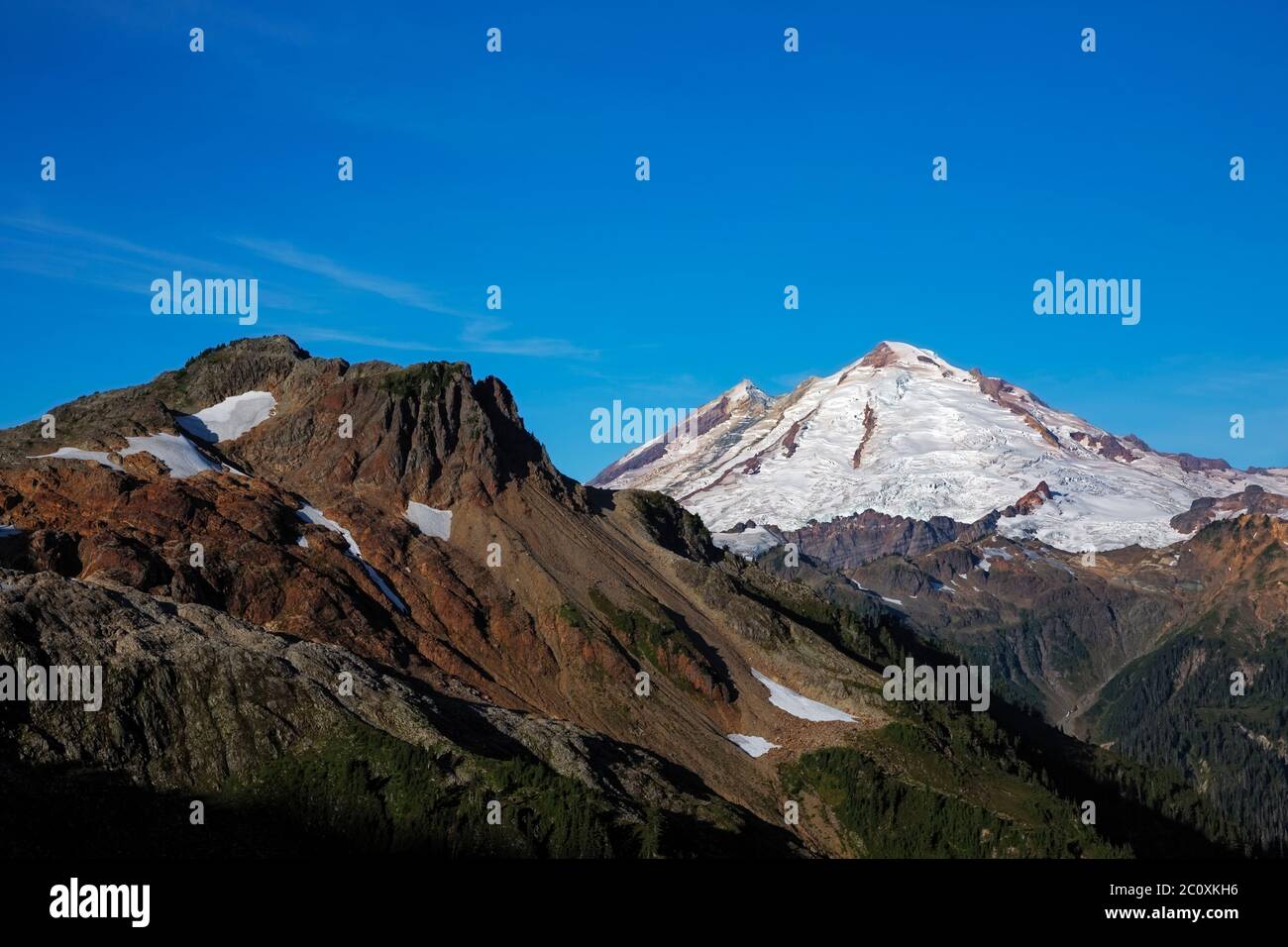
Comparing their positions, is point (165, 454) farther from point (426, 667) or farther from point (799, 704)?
point (799, 704)

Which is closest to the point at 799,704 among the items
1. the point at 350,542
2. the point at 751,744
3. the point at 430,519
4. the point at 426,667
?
the point at 751,744

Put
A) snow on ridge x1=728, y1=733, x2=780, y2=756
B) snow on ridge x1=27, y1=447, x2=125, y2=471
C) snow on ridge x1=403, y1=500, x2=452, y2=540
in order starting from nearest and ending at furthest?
snow on ridge x1=728, y1=733, x2=780, y2=756 → snow on ridge x1=27, y1=447, x2=125, y2=471 → snow on ridge x1=403, y1=500, x2=452, y2=540

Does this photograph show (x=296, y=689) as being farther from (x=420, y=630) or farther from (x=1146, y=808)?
(x=1146, y=808)

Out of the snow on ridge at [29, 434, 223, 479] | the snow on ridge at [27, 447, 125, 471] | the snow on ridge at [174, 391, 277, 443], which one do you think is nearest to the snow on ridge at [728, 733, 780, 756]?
the snow on ridge at [29, 434, 223, 479]

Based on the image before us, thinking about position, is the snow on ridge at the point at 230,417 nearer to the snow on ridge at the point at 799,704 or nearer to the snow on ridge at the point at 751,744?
Result: the snow on ridge at the point at 799,704

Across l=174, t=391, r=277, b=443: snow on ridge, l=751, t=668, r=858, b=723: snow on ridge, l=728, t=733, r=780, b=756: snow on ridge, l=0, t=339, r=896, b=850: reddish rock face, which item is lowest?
l=728, t=733, r=780, b=756: snow on ridge

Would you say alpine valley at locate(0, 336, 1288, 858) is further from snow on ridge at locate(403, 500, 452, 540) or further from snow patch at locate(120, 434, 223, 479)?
snow patch at locate(120, 434, 223, 479)

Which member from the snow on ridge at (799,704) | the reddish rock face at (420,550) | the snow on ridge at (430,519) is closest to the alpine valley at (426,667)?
the snow on ridge at (430,519)
